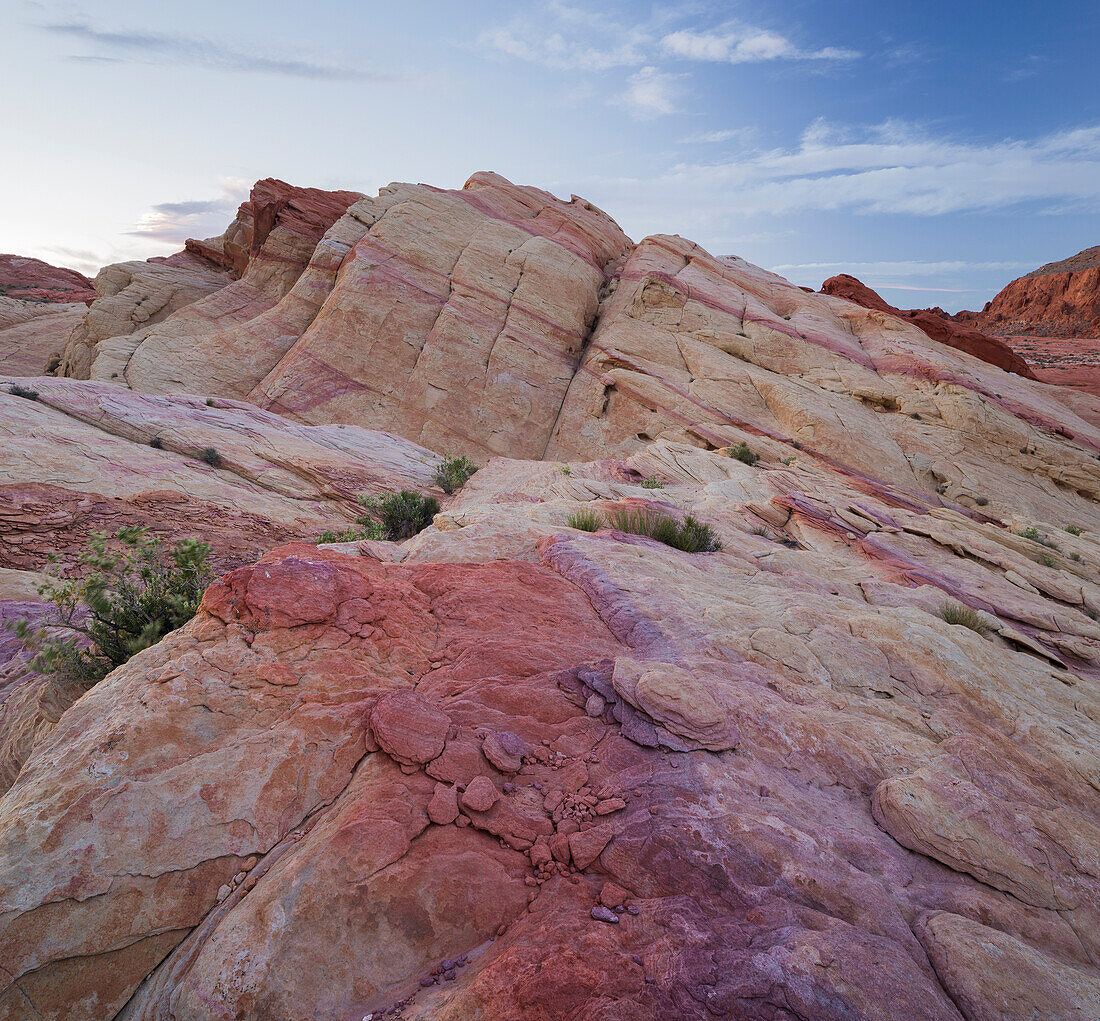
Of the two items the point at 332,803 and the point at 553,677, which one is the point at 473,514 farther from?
the point at 332,803

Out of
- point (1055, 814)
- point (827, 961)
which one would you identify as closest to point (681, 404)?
point (1055, 814)

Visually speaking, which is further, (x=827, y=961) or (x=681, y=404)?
(x=681, y=404)

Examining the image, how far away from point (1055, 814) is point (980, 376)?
30.8 meters

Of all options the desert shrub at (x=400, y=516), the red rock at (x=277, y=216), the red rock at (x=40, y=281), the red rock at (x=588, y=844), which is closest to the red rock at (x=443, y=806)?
the red rock at (x=588, y=844)

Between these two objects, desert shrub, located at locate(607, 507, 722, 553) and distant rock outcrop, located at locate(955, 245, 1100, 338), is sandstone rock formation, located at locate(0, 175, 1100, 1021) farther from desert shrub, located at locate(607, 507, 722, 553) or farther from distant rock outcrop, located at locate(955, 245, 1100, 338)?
distant rock outcrop, located at locate(955, 245, 1100, 338)

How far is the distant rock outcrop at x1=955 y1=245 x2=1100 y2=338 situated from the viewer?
63656 mm

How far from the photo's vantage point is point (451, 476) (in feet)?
52.6

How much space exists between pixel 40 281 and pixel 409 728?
283ft

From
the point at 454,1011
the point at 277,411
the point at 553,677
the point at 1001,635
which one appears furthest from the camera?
the point at 277,411

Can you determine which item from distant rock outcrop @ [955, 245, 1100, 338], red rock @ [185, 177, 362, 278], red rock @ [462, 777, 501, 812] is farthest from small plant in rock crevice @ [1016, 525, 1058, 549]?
distant rock outcrop @ [955, 245, 1100, 338]

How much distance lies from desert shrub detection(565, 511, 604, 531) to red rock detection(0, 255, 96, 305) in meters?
68.5

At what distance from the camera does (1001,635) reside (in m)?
7.27

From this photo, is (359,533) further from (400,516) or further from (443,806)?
(443,806)

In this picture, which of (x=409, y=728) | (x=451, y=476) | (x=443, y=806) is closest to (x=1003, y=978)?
(x=443, y=806)
